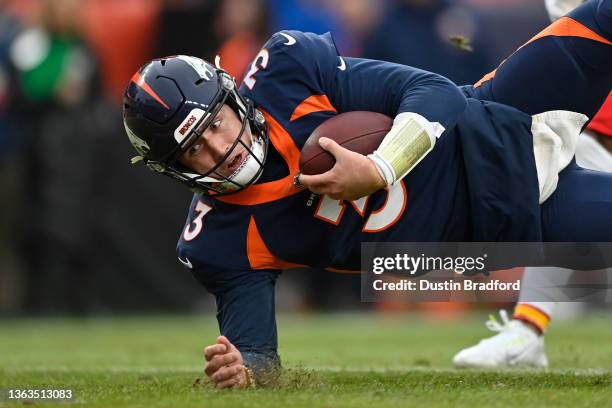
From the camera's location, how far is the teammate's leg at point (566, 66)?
412 cm

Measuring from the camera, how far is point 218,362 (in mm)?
3637

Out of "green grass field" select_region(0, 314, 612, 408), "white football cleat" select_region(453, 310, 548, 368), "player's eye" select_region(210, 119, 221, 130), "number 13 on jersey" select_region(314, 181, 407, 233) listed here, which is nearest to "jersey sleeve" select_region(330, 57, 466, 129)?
"number 13 on jersey" select_region(314, 181, 407, 233)

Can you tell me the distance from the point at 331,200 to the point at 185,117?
594 millimetres

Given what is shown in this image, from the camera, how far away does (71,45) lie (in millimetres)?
9406

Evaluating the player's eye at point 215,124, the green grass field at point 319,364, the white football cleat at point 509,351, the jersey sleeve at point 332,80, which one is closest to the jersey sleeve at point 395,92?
the jersey sleeve at point 332,80

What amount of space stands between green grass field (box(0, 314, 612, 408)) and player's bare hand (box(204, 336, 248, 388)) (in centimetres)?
4

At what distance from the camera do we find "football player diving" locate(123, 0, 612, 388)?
12.4ft

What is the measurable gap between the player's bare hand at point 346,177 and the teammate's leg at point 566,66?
877 mm

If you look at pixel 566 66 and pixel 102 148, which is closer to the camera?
pixel 566 66

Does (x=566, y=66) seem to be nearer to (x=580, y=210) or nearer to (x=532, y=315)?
(x=580, y=210)

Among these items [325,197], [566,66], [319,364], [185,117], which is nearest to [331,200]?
[325,197]

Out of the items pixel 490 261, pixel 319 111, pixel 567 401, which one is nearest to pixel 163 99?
pixel 319 111

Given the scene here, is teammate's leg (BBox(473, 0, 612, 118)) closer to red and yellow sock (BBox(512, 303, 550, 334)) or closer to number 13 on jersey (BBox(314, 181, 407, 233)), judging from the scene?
number 13 on jersey (BBox(314, 181, 407, 233))

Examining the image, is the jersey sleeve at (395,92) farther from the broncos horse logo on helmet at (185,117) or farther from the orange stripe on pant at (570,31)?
the orange stripe on pant at (570,31)
